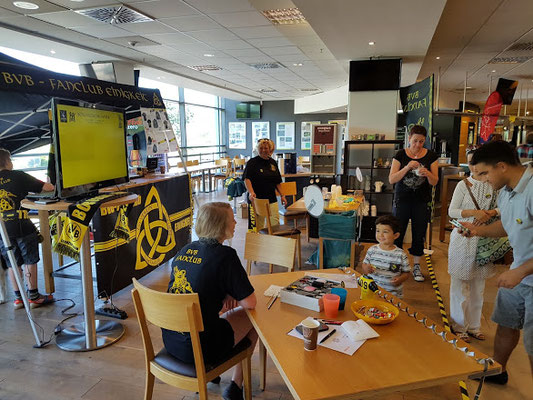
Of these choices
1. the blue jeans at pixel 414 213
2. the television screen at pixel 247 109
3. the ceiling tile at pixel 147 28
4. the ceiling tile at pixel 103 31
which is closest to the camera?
the blue jeans at pixel 414 213

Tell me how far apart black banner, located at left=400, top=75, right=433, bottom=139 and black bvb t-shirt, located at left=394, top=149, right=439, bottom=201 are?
1056 mm

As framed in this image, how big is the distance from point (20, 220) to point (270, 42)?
4.35 m

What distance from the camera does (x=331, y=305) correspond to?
1664mm

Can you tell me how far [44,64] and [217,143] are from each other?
8.52 meters

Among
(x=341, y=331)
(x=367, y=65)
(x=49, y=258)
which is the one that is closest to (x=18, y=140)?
(x=49, y=258)

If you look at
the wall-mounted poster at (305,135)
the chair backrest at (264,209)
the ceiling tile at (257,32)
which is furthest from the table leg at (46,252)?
the wall-mounted poster at (305,135)

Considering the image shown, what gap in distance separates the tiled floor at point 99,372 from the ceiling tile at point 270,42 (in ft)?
14.1

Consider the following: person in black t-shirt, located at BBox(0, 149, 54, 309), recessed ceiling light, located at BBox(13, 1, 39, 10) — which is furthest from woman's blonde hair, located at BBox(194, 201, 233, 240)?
recessed ceiling light, located at BBox(13, 1, 39, 10)

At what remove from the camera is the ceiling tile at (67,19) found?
4367 millimetres

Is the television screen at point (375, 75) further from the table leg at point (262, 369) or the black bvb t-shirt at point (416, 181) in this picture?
the table leg at point (262, 369)

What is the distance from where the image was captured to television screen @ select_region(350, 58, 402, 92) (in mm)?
5707

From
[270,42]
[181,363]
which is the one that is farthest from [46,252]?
[270,42]

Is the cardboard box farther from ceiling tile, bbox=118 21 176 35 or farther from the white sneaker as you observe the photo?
the white sneaker

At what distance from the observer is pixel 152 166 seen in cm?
461
